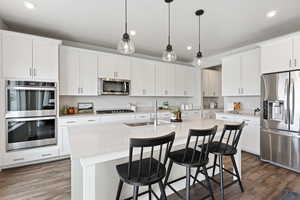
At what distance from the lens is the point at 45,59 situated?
2949mm

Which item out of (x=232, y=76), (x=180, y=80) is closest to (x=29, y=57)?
(x=180, y=80)

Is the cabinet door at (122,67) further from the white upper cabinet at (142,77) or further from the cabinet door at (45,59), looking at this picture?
the cabinet door at (45,59)

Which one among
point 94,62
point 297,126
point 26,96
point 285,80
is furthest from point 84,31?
point 297,126

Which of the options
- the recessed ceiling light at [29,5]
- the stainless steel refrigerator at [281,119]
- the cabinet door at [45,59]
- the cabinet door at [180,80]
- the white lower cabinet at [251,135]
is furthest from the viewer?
the cabinet door at [180,80]

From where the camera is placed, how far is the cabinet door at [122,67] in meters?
3.95

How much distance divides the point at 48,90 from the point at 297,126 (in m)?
4.71

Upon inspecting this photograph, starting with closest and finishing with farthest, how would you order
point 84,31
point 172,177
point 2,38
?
point 172,177 → point 2,38 → point 84,31

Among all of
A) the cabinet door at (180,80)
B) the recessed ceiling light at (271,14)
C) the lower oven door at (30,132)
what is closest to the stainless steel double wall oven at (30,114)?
the lower oven door at (30,132)

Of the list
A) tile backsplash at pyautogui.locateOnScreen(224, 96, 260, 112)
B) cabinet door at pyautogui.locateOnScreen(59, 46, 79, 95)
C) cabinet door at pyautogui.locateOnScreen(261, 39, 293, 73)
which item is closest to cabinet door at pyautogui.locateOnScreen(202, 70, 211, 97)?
tile backsplash at pyautogui.locateOnScreen(224, 96, 260, 112)

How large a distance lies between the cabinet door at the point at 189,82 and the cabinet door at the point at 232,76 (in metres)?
1.33

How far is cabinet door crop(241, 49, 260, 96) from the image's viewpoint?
136 inches

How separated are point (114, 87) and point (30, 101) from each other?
5.90 ft

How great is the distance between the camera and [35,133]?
2.85m

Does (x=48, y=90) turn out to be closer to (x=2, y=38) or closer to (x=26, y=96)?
(x=26, y=96)
